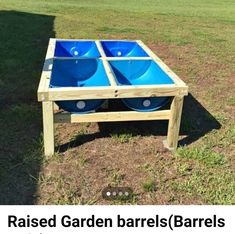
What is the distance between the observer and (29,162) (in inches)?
161

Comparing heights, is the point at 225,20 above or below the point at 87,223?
below

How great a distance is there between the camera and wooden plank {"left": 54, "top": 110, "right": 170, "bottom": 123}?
4145mm

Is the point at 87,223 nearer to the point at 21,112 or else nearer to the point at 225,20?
the point at 21,112

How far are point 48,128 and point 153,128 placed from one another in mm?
1523

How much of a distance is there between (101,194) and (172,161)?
1.02 meters

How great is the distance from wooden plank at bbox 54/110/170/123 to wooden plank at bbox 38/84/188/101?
0.81 feet

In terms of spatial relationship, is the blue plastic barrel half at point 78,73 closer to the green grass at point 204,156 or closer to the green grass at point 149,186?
the green grass at point 204,156

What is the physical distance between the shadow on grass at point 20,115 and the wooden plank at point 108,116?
0.51 m

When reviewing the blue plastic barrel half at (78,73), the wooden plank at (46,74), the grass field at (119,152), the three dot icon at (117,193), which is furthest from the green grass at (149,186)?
the blue plastic barrel half at (78,73)

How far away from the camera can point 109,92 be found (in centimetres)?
402

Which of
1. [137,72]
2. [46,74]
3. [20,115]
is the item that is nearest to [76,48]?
[137,72]

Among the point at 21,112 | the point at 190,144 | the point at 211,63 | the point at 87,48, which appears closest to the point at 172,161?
the point at 190,144

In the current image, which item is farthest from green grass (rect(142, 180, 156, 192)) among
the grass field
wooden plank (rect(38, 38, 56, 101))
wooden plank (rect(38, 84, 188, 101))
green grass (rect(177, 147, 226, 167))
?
wooden plank (rect(38, 38, 56, 101))

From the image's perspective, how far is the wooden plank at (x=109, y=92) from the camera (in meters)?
3.91
